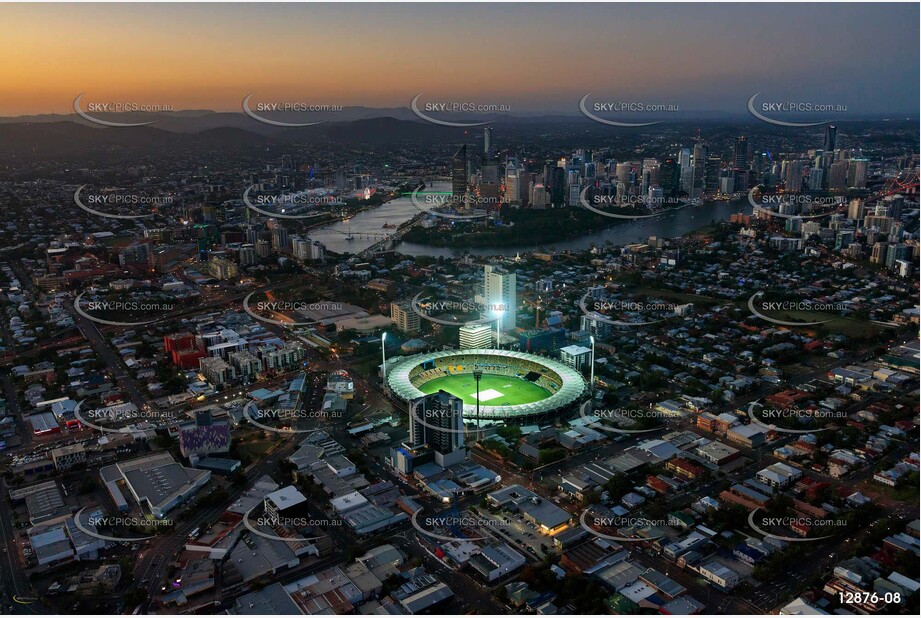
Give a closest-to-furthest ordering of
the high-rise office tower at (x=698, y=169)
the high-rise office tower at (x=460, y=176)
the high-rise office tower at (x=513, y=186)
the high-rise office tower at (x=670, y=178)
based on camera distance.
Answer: the high-rise office tower at (x=513, y=186), the high-rise office tower at (x=460, y=176), the high-rise office tower at (x=670, y=178), the high-rise office tower at (x=698, y=169)

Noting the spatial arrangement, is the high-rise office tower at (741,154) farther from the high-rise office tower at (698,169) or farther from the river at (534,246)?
the river at (534,246)

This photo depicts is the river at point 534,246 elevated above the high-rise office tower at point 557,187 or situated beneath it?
situated beneath

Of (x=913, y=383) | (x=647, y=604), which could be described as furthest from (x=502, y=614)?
(x=913, y=383)

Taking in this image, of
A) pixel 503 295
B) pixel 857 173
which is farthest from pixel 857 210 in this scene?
pixel 503 295

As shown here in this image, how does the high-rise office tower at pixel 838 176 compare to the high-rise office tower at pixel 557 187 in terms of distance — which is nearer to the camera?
the high-rise office tower at pixel 838 176

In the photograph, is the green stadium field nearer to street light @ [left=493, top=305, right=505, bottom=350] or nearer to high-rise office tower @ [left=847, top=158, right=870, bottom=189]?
street light @ [left=493, top=305, right=505, bottom=350]

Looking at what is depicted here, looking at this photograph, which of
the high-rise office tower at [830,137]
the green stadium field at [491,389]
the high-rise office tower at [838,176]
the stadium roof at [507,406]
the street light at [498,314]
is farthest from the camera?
the high-rise office tower at [830,137]

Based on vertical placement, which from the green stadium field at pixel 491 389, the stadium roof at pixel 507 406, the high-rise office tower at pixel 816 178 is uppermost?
the high-rise office tower at pixel 816 178

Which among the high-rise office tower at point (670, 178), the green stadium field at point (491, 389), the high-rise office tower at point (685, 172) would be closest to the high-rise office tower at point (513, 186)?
the high-rise office tower at point (670, 178)
